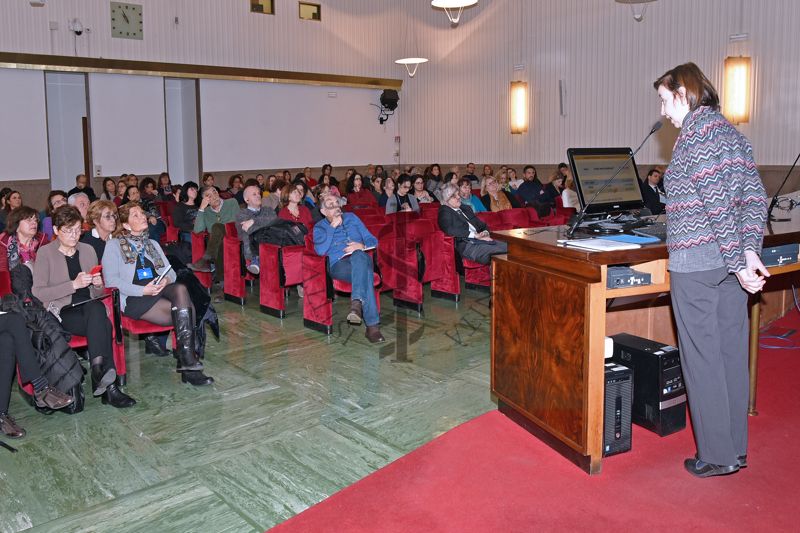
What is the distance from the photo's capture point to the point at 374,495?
115 inches

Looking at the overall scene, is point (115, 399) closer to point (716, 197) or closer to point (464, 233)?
point (716, 197)

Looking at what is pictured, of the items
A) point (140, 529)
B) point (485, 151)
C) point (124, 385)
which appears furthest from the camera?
point (485, 151)

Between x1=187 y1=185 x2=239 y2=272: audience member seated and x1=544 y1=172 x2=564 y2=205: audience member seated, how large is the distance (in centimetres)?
513

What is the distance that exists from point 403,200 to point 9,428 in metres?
5.93

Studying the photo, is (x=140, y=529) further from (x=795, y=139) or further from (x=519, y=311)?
(x=795, y=139)

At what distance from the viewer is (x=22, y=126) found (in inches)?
492

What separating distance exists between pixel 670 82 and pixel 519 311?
3.88 feet

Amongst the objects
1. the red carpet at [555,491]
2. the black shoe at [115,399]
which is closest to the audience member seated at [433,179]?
the black shoe at [115,399]

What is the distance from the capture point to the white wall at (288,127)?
14.9 m

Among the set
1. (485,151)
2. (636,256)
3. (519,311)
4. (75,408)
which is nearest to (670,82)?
(636,256)

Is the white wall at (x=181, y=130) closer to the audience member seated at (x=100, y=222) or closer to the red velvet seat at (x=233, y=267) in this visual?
the red velvet seat at (x=233, y=267)

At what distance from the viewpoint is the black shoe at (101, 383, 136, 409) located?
418cm

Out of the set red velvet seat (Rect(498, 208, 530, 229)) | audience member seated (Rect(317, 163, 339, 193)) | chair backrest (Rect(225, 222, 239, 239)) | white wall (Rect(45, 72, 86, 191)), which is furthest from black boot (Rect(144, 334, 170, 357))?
white wall (Rect(45, 72, 86, 191))

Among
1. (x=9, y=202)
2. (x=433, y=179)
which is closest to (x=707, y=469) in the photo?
(x=9, y=202)
